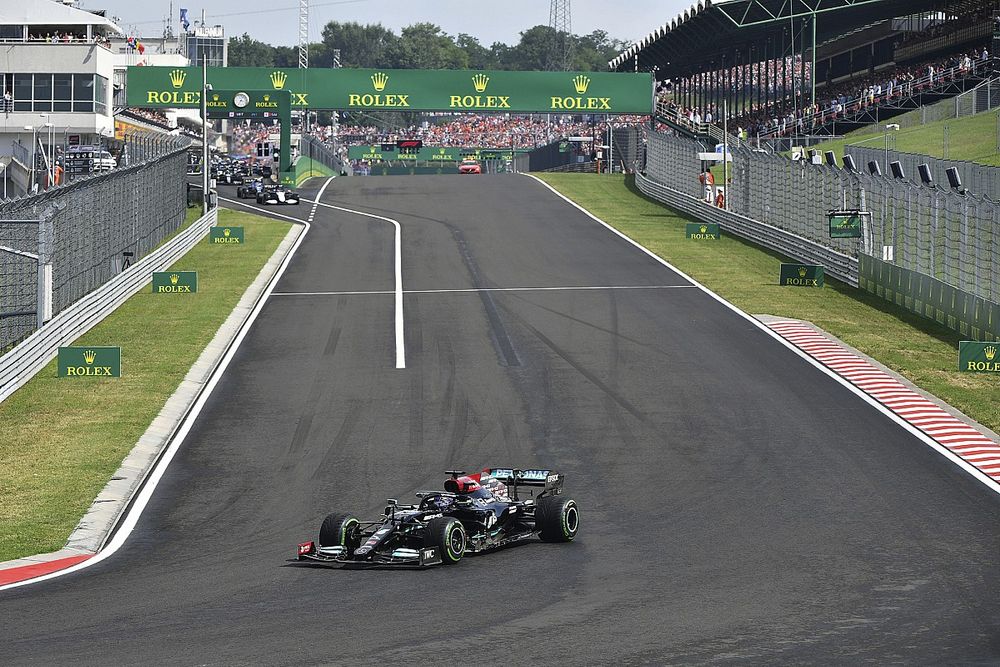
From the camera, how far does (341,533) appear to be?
15016mm

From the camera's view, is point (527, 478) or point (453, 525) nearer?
point (453, 525)

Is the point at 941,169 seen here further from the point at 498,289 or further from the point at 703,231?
the point at 498,289

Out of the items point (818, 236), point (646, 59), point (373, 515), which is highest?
point (646, 59)

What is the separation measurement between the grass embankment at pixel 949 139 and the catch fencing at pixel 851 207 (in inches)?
279

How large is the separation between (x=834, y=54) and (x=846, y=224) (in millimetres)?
71299

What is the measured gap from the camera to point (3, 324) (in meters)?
27.4

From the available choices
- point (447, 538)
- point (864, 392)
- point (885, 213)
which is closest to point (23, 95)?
point (885, 213)

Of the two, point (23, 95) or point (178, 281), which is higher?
point (23, 95)

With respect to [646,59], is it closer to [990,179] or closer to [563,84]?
[563,84]

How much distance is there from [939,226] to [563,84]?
5219 cm

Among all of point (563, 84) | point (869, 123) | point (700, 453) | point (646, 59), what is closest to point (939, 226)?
point (700, 453)

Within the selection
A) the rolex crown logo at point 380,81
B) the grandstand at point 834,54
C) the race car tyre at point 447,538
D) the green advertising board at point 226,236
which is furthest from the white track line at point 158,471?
the rolex crown logo at point 380,81

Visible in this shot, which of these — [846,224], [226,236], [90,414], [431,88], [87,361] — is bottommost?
[90,414]

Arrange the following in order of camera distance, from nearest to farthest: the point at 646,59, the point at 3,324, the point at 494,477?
the point at 494,477, the point at 3,324, the point at 646,59
